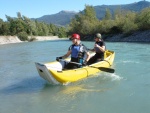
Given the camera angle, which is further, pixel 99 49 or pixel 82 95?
pixel 99 49

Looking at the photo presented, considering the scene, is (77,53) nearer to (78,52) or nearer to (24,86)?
(78,52)

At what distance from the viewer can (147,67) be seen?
512 inches

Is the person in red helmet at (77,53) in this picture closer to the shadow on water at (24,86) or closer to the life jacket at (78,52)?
the life jacket at (78,52)

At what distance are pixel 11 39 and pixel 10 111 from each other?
67.2 metres

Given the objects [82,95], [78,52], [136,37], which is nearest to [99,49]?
[78,52]

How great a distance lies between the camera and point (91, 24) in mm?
62938

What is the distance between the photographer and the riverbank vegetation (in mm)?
47219

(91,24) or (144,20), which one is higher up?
(144,20)

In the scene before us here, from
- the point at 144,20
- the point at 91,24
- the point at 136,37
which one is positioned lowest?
the point at 136,37

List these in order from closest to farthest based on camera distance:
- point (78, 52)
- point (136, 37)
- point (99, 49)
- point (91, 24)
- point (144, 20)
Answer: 1. point (78, 52)
2. point (99, 49)
3. point (136, 37)
4. point (144, 20)
5. point (91, 24)

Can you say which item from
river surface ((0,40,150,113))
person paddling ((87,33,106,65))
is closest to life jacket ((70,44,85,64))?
river surface ((0,40,150,113))

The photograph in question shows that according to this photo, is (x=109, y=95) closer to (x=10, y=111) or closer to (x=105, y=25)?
(x=10, y=111)

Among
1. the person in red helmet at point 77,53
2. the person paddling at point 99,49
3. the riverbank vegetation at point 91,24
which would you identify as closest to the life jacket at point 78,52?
the person in red helmet at point 77,53

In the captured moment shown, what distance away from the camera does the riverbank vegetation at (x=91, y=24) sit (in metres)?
47.2
